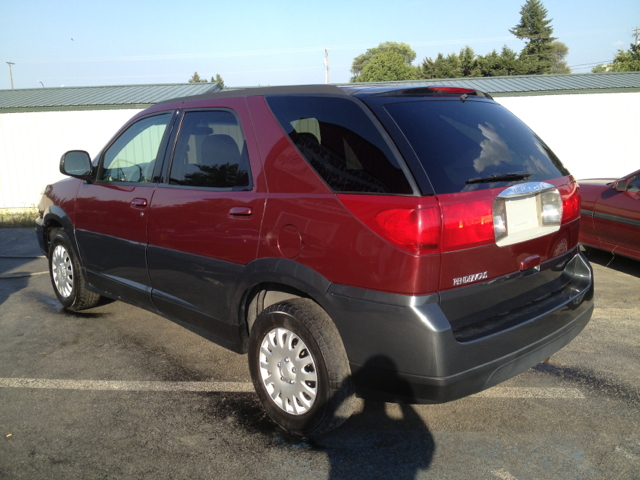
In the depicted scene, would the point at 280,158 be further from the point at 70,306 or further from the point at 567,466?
the point at 70,306

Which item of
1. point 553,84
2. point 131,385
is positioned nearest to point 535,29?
point 553,84

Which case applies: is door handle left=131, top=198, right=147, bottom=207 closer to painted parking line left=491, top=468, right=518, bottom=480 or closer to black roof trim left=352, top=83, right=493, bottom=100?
black roof trim left=352, top=83, right=493, bottom=100

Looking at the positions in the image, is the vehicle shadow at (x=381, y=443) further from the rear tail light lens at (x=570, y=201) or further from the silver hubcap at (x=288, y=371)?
the rear tail light lens at (x=570, y=201)

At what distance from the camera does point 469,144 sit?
2596 mm

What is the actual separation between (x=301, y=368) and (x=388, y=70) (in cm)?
7397

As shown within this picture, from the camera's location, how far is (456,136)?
2588mm

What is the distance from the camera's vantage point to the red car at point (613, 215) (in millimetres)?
5895

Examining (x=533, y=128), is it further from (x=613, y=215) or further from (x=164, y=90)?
(x=164, y=90)

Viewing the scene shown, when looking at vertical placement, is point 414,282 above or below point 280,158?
below

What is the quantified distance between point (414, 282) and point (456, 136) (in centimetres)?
84

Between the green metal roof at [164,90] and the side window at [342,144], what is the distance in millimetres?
10923

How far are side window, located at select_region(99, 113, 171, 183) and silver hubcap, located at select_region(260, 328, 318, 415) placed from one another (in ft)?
5.65

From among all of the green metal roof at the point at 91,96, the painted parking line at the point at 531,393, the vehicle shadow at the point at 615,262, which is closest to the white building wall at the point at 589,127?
the vehicle shadow at the point at 615,262

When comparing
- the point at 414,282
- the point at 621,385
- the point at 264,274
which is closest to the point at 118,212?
the point at 264,274
